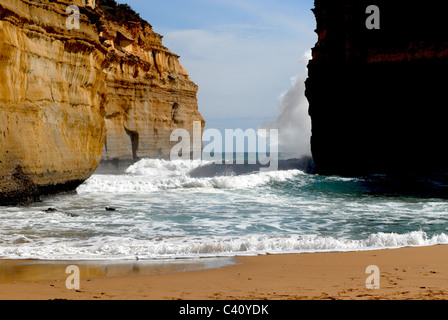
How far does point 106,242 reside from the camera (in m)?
8.87

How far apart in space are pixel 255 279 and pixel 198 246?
2.38 metres

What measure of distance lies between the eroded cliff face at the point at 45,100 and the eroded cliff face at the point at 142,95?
1515cm

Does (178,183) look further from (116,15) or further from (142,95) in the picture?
(116,15)

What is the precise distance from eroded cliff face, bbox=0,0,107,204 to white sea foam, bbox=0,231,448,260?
13.8 ft

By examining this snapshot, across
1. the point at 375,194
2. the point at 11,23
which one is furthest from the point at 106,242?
the point at 375,194

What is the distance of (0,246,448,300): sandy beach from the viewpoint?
5051mm

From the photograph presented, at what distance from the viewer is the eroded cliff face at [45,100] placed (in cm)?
1204

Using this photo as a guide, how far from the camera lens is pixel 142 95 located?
35438 millimetres

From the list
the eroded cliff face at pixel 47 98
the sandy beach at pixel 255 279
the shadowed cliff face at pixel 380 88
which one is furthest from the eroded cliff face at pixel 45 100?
the shadowed cliff face at pixel 380 88

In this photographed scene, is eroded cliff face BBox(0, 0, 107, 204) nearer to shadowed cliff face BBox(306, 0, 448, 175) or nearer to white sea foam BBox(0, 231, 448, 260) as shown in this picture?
white sea foam BBox(0, 231, 448, 260)

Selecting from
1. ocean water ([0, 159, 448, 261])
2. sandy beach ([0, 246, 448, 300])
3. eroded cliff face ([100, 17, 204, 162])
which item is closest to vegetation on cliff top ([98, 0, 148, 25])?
eroded cliff face ([100, 17, 204, 162])
